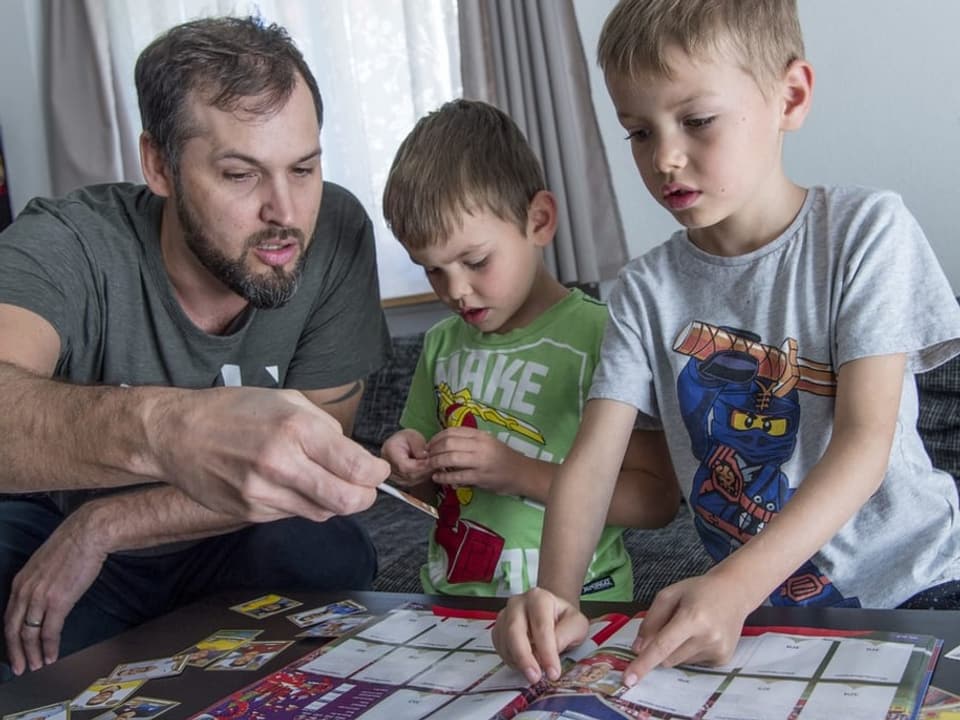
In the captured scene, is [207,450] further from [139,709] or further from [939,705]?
[939,705]

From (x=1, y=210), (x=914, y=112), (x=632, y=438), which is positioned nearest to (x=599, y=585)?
(x=632, y=438)

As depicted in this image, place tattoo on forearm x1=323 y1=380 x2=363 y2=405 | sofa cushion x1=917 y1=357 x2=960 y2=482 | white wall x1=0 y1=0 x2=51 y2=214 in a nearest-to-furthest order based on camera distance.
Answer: tattoo on forearm x1=323 y1=380 x2=363 y2=405, sofa cushion x1=917 y1=357 x2=960 y2=482, white wall x1=0 y1=0 x2=51 y2=214

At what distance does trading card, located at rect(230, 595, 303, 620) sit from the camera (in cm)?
→ 114

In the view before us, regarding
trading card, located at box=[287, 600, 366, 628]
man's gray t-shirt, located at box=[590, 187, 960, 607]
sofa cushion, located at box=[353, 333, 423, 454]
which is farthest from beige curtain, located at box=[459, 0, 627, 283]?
trading card, located at box=[287, 600, 366, 628]

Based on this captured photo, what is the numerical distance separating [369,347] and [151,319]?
39 cm

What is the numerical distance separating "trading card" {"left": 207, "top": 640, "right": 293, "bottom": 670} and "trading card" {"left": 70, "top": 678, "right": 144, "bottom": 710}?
8 centimetres

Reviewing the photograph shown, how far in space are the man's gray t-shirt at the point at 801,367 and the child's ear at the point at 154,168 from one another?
2.78 ft

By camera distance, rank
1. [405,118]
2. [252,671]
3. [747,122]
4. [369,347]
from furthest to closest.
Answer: [405,118]
[369,347]
[747,122]
[252,671]

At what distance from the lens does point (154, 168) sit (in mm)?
1675

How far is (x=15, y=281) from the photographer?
142cm

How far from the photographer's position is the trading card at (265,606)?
1136 mm

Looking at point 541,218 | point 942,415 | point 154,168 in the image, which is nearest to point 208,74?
point 154,168

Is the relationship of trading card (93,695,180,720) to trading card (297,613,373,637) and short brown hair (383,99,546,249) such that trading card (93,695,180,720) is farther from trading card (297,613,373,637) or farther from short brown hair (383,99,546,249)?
short brown hair (383,99,546,249)

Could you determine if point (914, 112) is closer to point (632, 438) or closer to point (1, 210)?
point (632, 438)
